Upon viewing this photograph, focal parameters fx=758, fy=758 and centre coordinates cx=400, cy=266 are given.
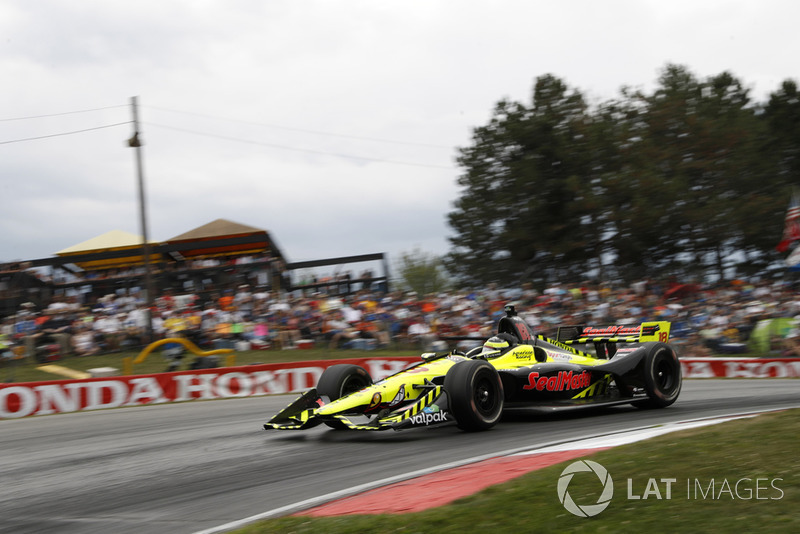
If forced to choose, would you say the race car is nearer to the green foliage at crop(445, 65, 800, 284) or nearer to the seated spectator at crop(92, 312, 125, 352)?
the seated spectator at crop(92, 312, 125, 352)

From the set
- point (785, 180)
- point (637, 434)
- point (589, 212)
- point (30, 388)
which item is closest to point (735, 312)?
point (589, 212)

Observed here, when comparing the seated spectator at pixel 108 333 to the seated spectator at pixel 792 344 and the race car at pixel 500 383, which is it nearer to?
the race car at pixel 500 383

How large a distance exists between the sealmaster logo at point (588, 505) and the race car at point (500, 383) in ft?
7.48

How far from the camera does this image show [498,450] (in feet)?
23.1

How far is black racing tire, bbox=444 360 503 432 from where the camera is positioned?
7.74 meters

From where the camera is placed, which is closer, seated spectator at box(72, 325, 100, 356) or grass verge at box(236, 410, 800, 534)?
grass verge at box(236, 410, 800, 534)

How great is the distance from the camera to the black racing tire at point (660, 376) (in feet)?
31.8

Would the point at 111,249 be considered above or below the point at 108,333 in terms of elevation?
above

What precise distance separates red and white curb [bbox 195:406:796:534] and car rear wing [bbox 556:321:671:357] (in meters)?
2.94

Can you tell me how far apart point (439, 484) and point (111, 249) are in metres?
27.7

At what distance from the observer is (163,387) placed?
15.1m

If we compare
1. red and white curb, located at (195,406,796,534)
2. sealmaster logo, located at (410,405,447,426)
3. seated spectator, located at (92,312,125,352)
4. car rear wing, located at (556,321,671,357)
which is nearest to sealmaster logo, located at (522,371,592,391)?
car rear wing, located at (556,321,671,357)

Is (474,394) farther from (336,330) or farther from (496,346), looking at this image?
(336,330)

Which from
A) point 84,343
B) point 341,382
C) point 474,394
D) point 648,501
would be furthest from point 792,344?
point 84,343
